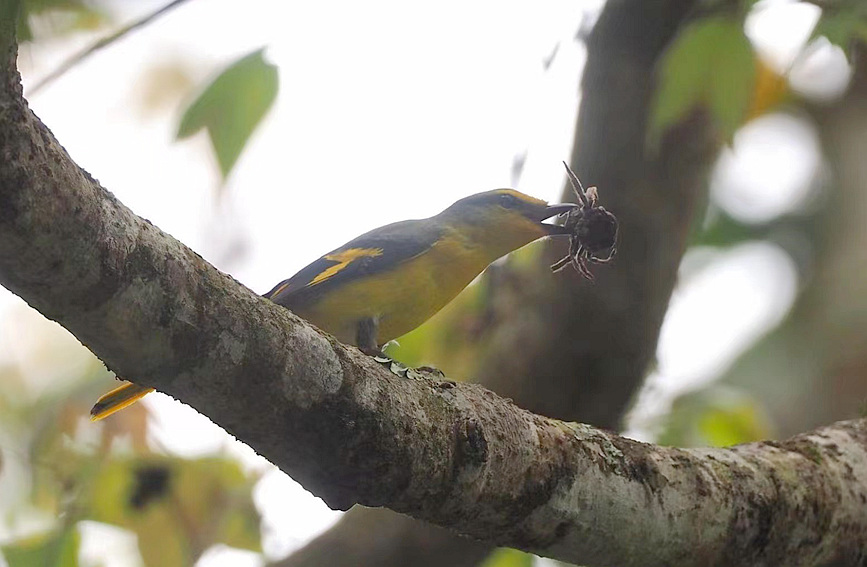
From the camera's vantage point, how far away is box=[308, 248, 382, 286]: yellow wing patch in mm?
3457

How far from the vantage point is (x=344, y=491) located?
1.89 meters

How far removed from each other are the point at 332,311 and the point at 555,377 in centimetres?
136

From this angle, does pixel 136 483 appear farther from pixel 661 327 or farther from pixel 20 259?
pixel 661 327

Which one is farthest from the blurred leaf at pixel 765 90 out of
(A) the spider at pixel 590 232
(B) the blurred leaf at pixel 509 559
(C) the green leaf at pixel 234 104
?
(C) the green leaf at pixel 234 104

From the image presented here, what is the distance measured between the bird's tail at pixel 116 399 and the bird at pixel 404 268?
0.07 metres

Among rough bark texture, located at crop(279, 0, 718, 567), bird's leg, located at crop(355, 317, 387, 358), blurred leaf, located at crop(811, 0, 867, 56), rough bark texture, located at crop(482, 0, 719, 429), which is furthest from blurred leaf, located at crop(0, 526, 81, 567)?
rough bark texture, located at crop(482, 0, 719, 429)

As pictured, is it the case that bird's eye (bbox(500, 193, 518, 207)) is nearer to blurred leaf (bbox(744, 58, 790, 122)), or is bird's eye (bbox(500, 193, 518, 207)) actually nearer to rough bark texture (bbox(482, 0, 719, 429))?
rough bark texture (bbox(482, 0, 719, 429))

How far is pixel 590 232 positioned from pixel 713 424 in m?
1.26

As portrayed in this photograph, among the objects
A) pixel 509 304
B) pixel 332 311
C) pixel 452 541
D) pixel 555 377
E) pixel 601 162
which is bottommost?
pixel 452 541

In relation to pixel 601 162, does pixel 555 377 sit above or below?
below

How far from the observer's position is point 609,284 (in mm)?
4434

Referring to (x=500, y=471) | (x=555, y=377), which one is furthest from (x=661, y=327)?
(x=500, y=471)

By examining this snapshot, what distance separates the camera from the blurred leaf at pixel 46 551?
8.18 ft

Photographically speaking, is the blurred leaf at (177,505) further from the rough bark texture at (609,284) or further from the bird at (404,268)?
the rough bark texture at (609,284)
